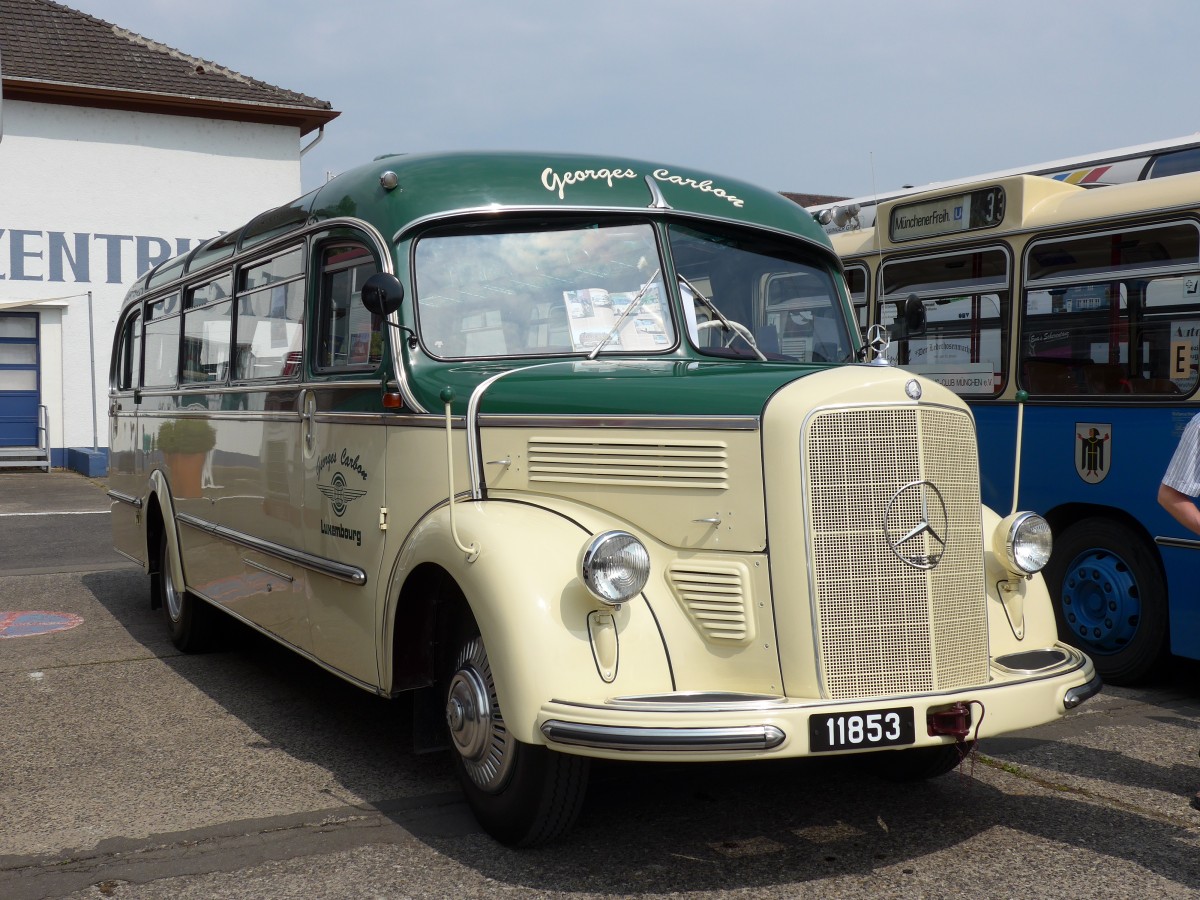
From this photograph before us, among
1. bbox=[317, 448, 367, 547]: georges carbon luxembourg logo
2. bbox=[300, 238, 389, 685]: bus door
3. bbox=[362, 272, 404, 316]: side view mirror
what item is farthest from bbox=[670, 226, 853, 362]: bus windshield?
bbox=[317, 448, 367, 547]: georges carbon luxembourg logo

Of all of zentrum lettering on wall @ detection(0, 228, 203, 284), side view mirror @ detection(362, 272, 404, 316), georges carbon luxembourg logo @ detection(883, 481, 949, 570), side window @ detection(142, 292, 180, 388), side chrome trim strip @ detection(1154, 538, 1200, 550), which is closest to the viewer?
georges carbon luxembourg logo @ detection(883, 481, 949, 570)

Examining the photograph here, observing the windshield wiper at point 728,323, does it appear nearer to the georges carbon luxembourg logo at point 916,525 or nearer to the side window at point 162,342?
the georges carbon luxembourg logo at point 916,525

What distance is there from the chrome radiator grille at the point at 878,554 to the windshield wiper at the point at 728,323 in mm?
1090

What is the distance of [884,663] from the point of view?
3885 mm

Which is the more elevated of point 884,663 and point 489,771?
point 884,663

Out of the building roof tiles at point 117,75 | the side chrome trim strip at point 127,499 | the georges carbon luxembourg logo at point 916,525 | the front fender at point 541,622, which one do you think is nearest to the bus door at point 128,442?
the side chrome trim strip at point 127,499

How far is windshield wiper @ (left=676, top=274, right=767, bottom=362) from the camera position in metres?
4.98

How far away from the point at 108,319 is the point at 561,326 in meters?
19.6

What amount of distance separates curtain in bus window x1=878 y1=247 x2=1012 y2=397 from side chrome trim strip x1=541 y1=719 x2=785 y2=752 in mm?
4108

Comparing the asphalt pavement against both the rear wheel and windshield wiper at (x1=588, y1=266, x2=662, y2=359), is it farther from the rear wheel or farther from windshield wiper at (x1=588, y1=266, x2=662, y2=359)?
windshield wiper at (x1=588, y1=266, x2=662, y2=359)

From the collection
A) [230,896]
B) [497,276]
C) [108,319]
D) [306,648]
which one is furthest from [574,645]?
[108,319]

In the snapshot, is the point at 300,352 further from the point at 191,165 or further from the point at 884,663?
the point at 191,165

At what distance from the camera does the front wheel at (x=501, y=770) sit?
400 cm

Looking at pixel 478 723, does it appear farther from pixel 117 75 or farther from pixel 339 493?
pixel 117 75
